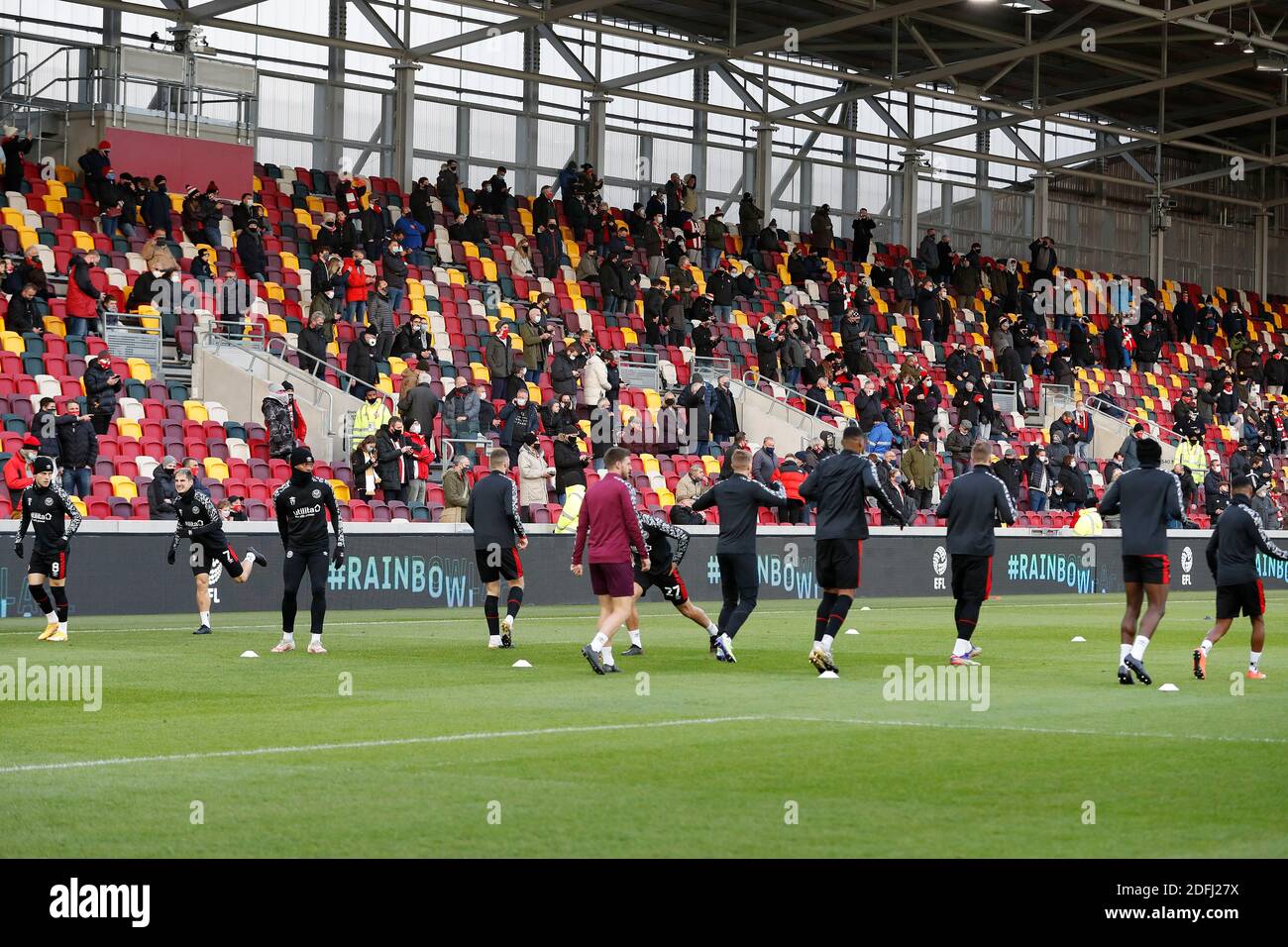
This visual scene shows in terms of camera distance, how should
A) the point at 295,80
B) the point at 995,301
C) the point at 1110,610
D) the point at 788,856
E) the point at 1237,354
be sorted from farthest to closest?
the point at 1237,354
the point at 995,301
the point at 295,80
the point at 1110,610
the point at 788,856

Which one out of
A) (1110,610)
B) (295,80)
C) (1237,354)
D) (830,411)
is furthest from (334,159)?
(1237,354)

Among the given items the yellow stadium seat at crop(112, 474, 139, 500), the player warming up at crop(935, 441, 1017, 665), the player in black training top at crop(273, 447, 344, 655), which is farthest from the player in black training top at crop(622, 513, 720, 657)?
the yellow stadium seat at crop(112, 474, 139, 500)

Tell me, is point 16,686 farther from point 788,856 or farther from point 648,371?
point 648,371

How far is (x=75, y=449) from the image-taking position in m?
24.7

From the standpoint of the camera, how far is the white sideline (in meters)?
10.2

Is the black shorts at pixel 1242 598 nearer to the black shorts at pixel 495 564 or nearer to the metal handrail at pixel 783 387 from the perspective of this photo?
the black shorts at pixel 495 564

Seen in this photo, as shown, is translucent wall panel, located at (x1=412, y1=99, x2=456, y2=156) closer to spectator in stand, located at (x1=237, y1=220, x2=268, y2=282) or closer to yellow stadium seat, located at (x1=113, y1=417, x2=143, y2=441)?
spectator in stand, located at (x1=237, y1=220, x2=268, y2=282)

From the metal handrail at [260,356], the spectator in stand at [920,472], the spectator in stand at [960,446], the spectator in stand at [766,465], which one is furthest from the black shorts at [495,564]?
the spectator in stand at [960,446]

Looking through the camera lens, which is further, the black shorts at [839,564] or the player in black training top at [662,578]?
the player in black training top at [662,578]

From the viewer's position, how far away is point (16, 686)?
47.2 feet

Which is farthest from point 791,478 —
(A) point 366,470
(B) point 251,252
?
(B) point 251,252

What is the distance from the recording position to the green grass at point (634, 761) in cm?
795

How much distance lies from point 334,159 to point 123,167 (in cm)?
683
